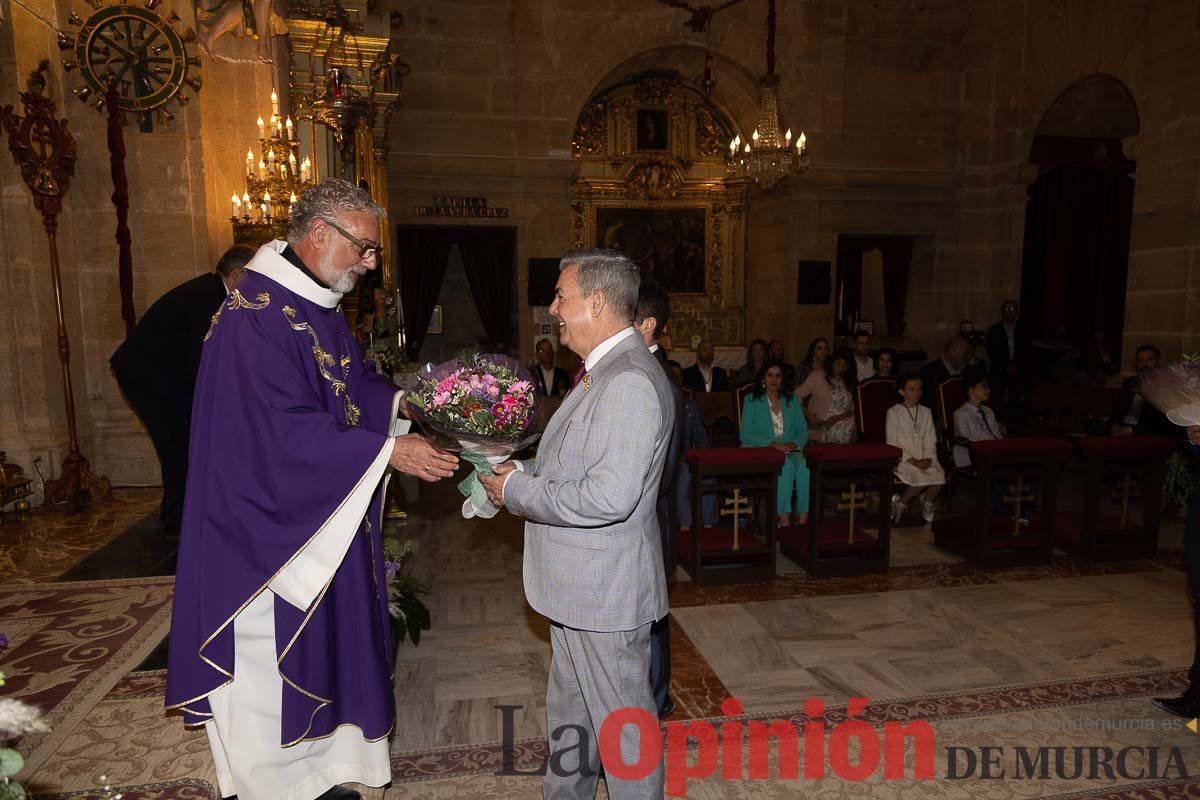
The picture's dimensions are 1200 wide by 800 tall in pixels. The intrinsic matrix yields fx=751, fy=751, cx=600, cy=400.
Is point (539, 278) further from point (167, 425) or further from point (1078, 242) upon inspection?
point (1078, 242)

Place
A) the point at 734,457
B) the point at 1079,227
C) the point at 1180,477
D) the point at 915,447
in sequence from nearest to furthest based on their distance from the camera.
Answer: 1. the point at 1180,477
2. the point at 734,457
3. the point at 915,447
4. the point at 1079,227

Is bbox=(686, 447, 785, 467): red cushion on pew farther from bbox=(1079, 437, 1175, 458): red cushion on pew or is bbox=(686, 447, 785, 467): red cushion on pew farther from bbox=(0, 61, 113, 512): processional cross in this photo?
bbox=(0, 61, 113, 512): processional cross

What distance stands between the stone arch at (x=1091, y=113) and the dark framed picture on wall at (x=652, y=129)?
6575mm

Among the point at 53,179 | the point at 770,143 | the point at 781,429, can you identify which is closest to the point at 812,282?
the point at 770,143

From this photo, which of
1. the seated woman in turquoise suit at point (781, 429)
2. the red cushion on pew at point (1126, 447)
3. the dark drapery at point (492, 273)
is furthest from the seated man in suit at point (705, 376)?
the dark drapery at point (492, 273)

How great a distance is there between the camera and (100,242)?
7.23 metres

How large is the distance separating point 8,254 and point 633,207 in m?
10.4

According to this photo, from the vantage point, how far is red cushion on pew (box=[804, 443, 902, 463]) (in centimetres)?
546

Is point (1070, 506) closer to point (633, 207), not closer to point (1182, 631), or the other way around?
point (1182, 631)

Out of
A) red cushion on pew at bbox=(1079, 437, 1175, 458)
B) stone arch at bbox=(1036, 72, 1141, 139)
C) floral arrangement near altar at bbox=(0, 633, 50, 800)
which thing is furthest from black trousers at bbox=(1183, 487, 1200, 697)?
stone arch at bbox=(1036, 72, 1141, 139)

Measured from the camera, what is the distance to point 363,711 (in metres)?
2.63

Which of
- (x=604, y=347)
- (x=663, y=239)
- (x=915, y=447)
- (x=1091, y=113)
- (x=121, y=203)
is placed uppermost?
(x=1091, y=113)

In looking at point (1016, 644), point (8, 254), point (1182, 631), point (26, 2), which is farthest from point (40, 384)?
point (1182, 631)

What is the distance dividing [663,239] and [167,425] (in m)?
10.9
